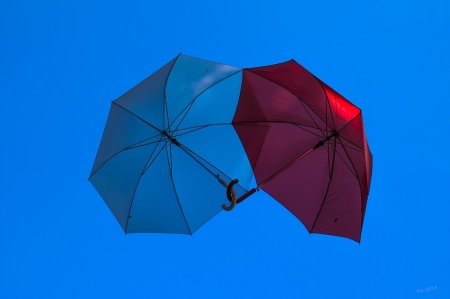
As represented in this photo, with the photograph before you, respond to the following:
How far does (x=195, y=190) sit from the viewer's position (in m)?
6.70

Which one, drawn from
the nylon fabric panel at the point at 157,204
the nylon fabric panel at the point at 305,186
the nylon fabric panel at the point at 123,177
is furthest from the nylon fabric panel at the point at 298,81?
the nylon fabric panel at the point at 123,177

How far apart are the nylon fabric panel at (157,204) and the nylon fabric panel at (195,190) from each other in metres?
0.10

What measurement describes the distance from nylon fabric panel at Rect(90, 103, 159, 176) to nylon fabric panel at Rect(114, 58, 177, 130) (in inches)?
3.9

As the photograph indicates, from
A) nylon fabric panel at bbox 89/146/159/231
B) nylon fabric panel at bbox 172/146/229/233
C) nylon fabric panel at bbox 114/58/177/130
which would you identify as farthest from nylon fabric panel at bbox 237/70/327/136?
nylon fabric panel at bbox 89/146/159/231

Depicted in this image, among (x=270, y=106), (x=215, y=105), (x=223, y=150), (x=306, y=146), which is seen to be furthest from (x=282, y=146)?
(x=215, y=105)

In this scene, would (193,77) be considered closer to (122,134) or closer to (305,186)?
(122,134)

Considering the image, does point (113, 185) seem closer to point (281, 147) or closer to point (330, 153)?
point (281, 147)

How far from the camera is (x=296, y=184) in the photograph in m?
6.53

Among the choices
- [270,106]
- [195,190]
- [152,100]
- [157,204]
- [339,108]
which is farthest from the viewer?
[195,190]

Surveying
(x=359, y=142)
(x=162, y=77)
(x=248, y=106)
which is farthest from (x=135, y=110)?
(x=359, y=142)

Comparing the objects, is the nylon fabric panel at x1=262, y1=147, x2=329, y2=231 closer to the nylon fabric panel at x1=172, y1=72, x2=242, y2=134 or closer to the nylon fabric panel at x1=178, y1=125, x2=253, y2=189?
the nylon fabric panel at x1=178, y1=125, x2=253, y2=189

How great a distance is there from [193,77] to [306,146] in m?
1.85

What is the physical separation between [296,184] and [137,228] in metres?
2.30

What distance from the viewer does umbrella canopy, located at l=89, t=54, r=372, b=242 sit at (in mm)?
6176
